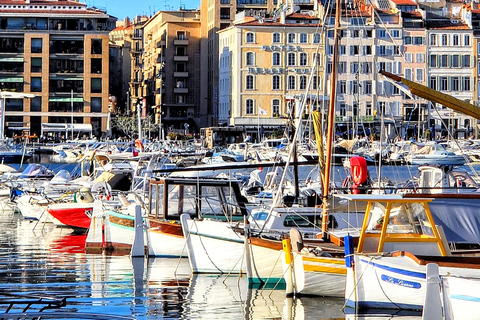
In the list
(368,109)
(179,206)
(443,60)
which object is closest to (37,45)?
(368,109)

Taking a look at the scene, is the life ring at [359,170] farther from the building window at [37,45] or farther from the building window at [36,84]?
the building window at [37,45]

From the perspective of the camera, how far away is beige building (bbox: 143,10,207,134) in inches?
5030

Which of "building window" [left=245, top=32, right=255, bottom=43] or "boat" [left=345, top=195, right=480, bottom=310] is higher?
"building window" [left=245, top=32, right=255, bottom=43]

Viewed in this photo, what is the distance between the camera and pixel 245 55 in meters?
106

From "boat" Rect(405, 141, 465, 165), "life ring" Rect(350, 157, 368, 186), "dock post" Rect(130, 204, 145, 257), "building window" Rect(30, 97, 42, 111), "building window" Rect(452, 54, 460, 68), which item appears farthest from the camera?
"building window" Rect(30, 97, 42, 111)

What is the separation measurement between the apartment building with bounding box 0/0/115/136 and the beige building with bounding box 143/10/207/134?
10812mm

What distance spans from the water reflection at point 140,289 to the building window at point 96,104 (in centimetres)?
9102

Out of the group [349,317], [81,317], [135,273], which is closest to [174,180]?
[135,273]

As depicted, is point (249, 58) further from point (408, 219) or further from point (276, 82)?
point (408, 219)

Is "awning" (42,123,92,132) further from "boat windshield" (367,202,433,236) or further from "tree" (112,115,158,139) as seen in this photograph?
"boat windshield" (367,202,433,236)

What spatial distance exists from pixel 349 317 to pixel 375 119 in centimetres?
8967

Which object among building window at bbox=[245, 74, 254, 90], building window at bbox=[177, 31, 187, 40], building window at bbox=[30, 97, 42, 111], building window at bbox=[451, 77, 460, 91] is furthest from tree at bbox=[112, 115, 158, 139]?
building window at bbox=[451, 77, 460, 91]

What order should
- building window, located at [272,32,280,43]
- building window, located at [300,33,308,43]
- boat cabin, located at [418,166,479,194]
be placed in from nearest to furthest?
boat cabin, located at [418,166,479,194], building window, located at [272,32,280,43], building window, located at [300,33,308,43]

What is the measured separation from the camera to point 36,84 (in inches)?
4633
